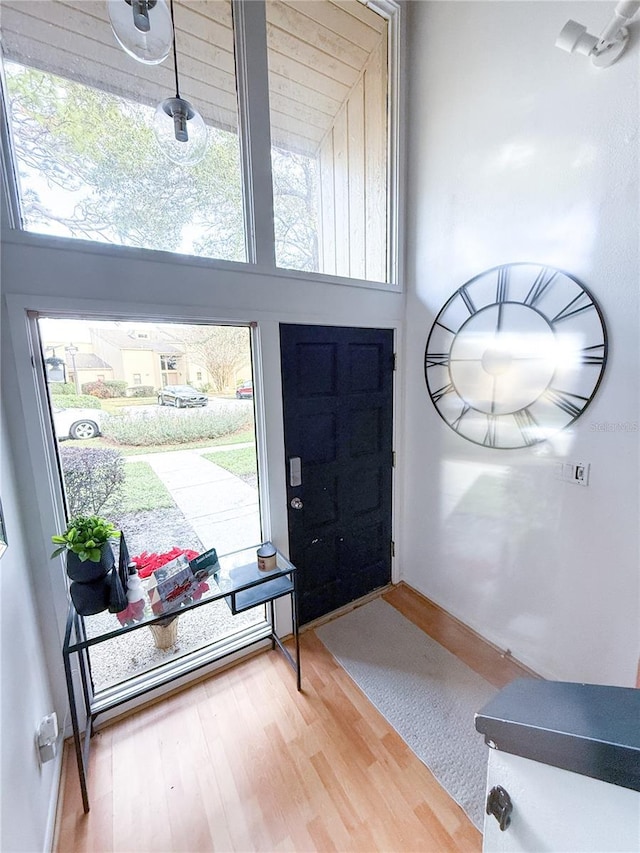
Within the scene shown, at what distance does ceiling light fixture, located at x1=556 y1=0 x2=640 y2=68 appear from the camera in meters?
1.22

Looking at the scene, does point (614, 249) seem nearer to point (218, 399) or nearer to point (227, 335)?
point (227, 335)

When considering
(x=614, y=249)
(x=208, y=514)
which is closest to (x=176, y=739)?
(x=208, y=514)

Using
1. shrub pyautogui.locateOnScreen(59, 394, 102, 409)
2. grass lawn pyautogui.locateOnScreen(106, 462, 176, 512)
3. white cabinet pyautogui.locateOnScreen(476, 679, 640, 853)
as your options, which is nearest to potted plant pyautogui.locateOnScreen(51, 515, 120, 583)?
grass lawn pyautogui.locateOnScreen(106, 462, 176, 512)

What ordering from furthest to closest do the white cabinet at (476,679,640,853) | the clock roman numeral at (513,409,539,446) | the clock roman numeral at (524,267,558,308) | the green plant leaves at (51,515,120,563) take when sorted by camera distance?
the clock roman numeral at (513,409,539,446) → the clock roman numeral at (524,267,558,308) → the green plant leaves at (51,515,120,563) → the white cabinet at (476,679,640,853)

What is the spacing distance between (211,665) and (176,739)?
356mm

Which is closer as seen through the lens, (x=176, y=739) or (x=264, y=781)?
(x=264, y=781)

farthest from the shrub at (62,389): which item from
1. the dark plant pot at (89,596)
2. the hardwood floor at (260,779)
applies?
the hardwood floor at (260,779)

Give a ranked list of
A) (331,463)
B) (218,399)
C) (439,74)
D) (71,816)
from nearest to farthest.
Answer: (71,816) → (218,399) → (439,74) → (331,463)

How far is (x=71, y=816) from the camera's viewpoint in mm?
1350

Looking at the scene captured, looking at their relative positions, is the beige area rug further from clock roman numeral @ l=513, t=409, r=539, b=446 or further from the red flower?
clock roman numeral @ l=513, t=409, r=539, b=446

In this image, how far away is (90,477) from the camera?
5.31 ft

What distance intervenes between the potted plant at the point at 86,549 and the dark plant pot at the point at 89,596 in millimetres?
32

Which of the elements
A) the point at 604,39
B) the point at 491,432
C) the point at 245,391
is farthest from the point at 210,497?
the point at 604,39

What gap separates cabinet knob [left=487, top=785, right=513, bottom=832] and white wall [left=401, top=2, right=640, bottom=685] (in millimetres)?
1387
